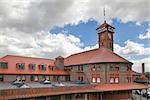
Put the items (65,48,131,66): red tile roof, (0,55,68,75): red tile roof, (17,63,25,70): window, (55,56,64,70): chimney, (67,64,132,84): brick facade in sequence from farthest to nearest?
(55,56,64,70): chimney < (65,48,131,66): red tile roof < (67,64,132,84): brick facade < (17,63,25,70): window < (0,55,68,75): red tile roof

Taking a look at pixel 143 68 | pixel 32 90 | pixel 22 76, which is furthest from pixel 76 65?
pixel 143 68

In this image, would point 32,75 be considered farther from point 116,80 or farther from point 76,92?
point 116,80

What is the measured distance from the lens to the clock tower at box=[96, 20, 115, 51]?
173ft

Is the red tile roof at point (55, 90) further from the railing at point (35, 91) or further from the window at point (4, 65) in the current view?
the window at point (4, 65)

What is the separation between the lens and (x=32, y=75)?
42.0 m

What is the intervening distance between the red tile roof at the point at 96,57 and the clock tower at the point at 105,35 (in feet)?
16.3

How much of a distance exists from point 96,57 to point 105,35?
31.6 feet

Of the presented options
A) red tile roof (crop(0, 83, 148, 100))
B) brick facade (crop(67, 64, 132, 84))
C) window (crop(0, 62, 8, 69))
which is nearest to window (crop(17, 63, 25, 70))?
window (crop(0, 62, 8, 69))

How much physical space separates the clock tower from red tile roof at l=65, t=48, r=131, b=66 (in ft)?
16.3

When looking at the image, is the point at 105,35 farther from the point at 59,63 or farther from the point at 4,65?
the point at 4,65

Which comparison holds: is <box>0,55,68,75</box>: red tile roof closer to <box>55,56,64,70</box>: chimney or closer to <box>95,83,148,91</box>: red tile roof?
<box>55,56,64,70</box>: chimney

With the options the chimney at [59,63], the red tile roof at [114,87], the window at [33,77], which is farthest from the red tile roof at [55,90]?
the chimney at [59,63]

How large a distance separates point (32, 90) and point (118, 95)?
65.3 ft

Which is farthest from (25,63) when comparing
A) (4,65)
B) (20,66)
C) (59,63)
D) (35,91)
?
(35,91)
